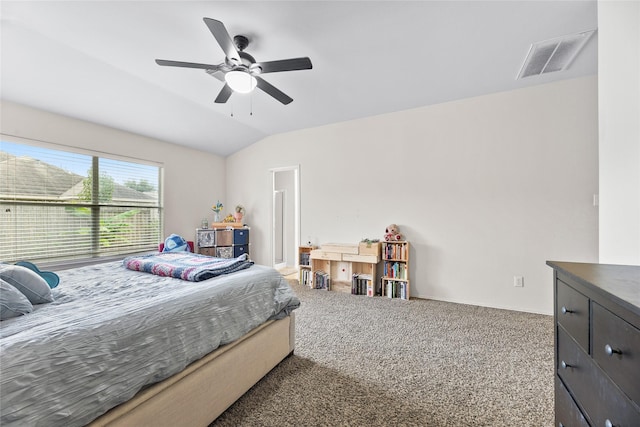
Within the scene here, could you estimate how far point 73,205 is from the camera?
3.32 metres

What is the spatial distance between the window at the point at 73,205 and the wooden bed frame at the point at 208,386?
3157 millimetres

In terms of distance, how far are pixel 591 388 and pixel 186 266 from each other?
218cm

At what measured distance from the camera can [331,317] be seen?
2.90 meters

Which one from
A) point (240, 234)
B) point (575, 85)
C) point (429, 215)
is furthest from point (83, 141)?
point (575, 85)

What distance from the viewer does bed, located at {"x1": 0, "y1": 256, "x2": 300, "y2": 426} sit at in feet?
2.74

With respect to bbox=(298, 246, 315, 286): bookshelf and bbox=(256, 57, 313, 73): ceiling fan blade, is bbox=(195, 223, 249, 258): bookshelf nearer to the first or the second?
bbox=(298, 246, 315, 286): bookshelf

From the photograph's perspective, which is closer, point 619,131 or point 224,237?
point 619,131

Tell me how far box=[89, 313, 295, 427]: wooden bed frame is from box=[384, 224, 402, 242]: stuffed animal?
2149 millimetres

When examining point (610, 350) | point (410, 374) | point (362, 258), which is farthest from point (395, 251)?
point (610, 350)

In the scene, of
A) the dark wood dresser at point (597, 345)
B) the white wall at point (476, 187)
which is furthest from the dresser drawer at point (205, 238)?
the dark wood dresser at point (597, 345)

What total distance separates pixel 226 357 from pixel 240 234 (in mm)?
3542

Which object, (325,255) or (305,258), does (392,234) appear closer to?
(325,255)

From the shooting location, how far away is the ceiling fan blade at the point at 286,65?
1997mm

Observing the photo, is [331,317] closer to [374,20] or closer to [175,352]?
[175,352]
